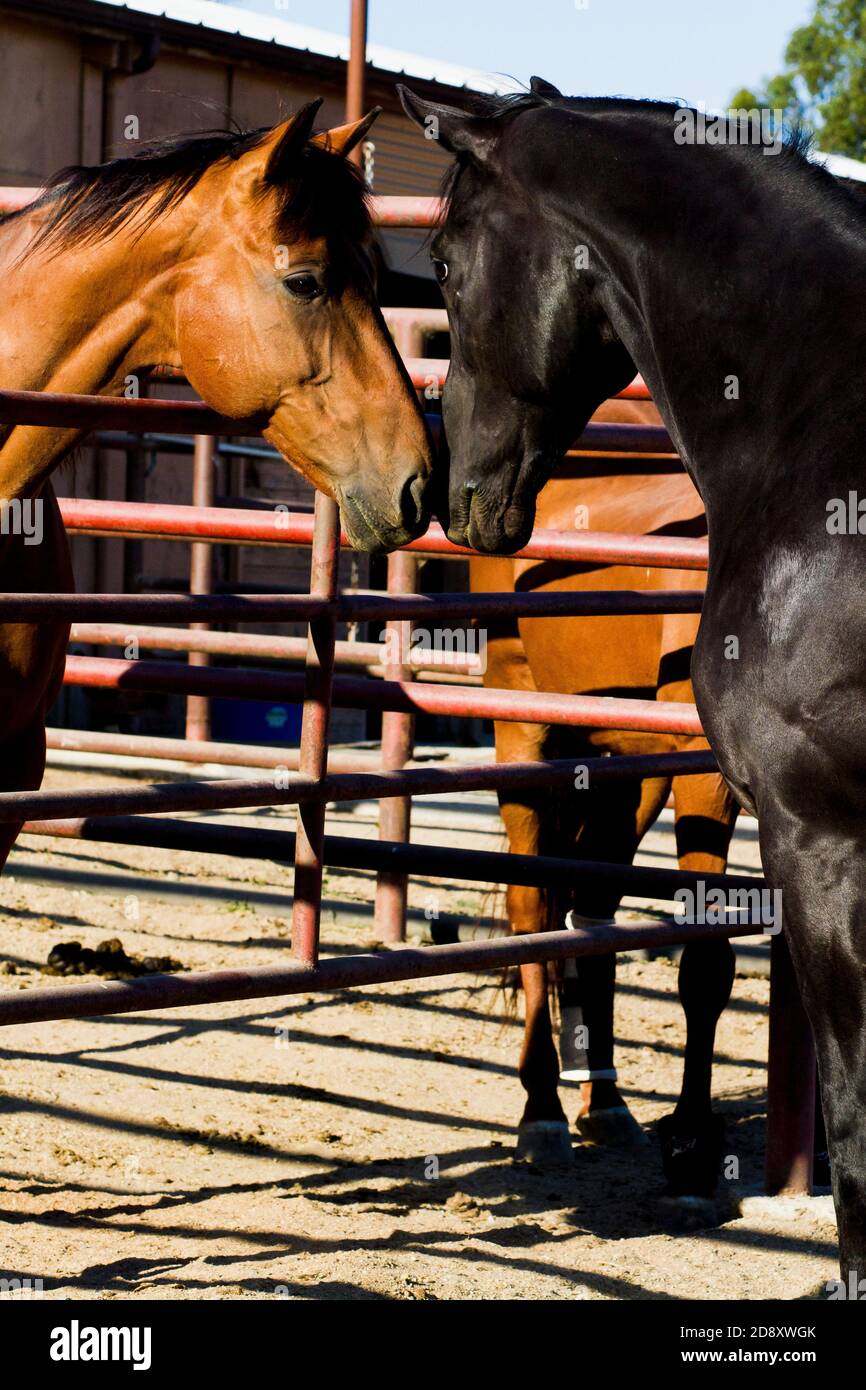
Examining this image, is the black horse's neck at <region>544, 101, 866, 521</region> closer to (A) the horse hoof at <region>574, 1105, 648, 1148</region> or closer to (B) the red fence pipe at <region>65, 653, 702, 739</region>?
(B) the red fence pipe at <region>65, 653, 702, 739</region>

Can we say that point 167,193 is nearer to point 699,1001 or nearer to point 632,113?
point 632,113

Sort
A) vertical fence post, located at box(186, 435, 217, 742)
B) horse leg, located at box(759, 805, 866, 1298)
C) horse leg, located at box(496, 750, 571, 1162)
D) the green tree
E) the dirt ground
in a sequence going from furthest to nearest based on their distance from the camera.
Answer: the green tree → vertical fence post, located at box(186, 435, 217, 742) → horse leg, located at box(496, 750, 571, 1162) → the dirt ground → horse leg, located at box(759, 805, 866, 1298)

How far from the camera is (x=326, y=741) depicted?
2531mm

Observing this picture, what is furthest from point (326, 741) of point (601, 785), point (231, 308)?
point (601, 785)

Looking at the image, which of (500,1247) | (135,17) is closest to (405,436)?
(500,1247)

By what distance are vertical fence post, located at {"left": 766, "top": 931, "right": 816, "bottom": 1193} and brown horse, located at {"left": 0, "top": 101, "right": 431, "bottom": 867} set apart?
1488 mm

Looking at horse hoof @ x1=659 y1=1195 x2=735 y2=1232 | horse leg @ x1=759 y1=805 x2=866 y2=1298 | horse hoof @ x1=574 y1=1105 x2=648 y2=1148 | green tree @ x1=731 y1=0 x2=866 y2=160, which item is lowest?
horse hoof @ x1=659 y1=1195 x2=735 y2=1232

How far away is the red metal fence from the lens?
2461mm

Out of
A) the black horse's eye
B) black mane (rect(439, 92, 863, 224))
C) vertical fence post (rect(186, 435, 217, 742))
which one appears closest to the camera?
black mane (rect(439, 92, 863, 224))

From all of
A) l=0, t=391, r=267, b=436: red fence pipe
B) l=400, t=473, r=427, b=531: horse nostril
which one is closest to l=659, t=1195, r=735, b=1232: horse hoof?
l=400, t=473, r=427, b=531: horse nostril

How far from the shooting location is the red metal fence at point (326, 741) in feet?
8.07

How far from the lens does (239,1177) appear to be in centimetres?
345
